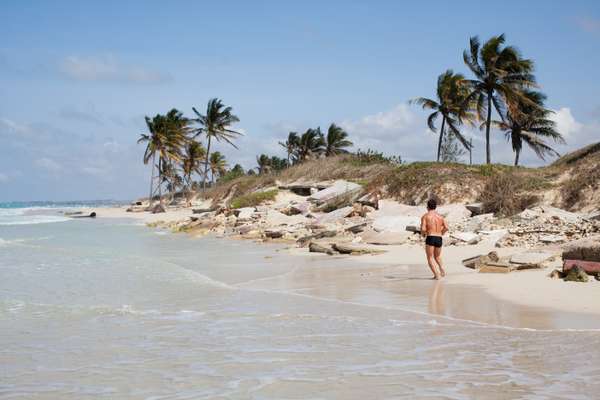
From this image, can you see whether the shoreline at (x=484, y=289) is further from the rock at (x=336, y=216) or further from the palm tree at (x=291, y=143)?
the palm tree at (x=291, y=143)

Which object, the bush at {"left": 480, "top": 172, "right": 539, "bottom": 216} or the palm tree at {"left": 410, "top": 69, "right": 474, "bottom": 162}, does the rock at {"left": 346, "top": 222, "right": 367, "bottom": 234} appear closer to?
the bush at {"left": 480, "top": 172, "right": 539, "bottom": 216}

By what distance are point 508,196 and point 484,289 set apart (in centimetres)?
1192

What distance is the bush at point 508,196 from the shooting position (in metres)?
19.5

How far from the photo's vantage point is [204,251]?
17438mm

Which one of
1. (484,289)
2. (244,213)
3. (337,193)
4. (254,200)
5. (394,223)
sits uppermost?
(337,193)

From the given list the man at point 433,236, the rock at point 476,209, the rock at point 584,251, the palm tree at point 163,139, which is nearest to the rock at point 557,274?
the rock at point 584,251

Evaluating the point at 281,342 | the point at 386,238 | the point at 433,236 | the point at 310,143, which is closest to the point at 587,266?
the point at 433,236

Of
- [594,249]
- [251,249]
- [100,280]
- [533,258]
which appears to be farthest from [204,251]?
[594,249]

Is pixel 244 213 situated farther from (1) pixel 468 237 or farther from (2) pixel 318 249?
(1) pixel 468 237

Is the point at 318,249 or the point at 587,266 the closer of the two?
the point at 587,266

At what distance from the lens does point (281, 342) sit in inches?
234

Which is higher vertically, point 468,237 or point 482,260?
point 468,237

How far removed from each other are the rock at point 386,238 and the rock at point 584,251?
6279mm

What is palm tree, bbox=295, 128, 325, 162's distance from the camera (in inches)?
3051
